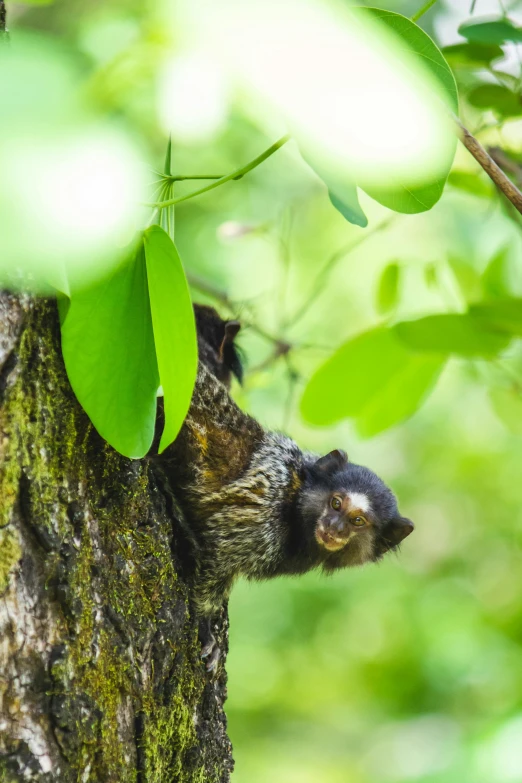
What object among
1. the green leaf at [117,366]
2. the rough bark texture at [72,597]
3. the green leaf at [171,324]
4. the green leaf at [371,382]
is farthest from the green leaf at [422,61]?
the green leaf at [371,382]

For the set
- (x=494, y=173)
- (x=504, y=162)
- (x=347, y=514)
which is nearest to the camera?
(x=494, y=173)

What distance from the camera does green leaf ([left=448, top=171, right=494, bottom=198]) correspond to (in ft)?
12.6

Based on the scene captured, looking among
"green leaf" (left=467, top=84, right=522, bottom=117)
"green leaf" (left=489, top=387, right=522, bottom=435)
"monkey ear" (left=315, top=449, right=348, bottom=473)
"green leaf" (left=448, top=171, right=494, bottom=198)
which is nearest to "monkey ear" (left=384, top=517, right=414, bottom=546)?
"monkey ear" (left=315, top=449, right=348, bottom=473)

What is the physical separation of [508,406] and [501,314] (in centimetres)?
139

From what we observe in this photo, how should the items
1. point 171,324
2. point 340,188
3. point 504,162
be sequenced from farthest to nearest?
point 504,162 < point 171,324 < point 340,188

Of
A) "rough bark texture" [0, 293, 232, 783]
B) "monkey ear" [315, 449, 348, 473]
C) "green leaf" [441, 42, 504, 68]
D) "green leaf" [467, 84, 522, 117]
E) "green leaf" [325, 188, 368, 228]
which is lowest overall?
"rough bark texture" [0, 293, 232, 783]

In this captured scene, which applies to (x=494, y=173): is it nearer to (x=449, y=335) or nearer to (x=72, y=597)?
(x=449, y=335)

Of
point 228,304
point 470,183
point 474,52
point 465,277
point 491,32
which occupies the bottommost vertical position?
point 228,304

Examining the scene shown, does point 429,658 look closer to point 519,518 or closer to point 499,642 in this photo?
point 499,642

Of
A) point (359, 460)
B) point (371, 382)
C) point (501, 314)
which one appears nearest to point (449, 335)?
point (501, 314)

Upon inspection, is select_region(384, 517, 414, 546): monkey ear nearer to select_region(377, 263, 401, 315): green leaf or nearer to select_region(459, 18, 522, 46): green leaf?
select_region(377, 263, 401, 315): green leaf

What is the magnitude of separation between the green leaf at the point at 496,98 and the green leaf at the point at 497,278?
614 millimetres

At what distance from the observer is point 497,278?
350cm

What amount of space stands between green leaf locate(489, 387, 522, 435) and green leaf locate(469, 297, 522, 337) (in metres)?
1.23
